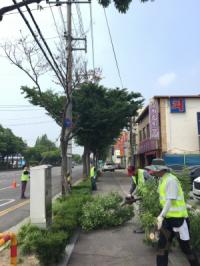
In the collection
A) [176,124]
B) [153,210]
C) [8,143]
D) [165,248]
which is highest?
[8,143]

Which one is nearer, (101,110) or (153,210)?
(153,210)

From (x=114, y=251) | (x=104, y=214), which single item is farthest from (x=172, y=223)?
(x=104, y=214)

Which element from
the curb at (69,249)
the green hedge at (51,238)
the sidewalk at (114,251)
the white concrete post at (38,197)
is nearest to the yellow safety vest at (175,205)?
the sidewalk at (114,251)

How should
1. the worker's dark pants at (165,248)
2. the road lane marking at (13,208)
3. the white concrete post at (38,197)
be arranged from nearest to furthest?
the worker's dark pants at (165,248), the white concrete post at (38,197), the road lane marking at (13,208)

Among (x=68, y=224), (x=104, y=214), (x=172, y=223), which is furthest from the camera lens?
(x=104, y=214)

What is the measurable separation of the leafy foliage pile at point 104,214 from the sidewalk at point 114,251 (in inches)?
11.5

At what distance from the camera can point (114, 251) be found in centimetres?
851

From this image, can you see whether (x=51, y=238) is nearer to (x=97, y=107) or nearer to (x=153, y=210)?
(x=153, y=210)

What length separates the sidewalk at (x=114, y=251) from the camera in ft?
24.8

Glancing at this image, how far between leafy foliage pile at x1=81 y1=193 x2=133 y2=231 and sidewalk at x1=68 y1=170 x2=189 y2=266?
11.5 inches

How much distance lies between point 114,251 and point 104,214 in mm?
2457

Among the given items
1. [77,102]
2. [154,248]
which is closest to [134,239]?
[154,248]

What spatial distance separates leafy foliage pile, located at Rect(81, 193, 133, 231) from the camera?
10.9 m

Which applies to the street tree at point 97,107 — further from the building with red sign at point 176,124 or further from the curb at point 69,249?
the curb at point 69,249
